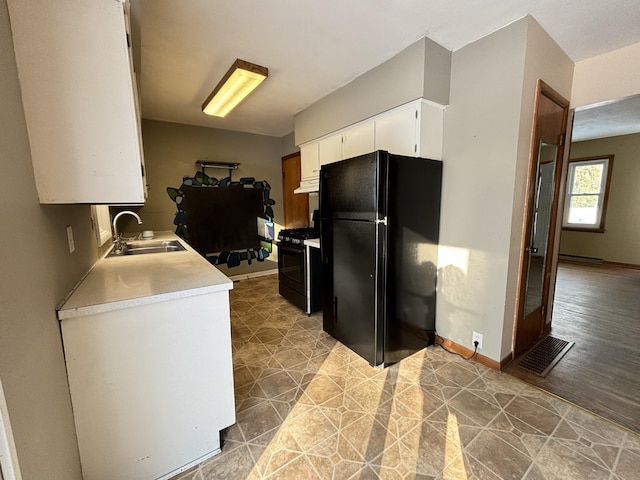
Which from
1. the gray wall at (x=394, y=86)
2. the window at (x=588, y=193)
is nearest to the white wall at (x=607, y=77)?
the gray wall at (x=394, y=86)

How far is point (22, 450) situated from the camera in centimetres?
69

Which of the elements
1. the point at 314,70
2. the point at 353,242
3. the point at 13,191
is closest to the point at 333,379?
the point at 353,242

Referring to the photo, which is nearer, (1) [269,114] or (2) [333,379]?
(2) [333,379]

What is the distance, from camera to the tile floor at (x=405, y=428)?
133 cm

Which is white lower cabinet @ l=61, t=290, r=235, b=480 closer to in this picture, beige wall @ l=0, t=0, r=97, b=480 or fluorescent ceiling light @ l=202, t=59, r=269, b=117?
beige wall @ l=0, t=0, r=97, b=480

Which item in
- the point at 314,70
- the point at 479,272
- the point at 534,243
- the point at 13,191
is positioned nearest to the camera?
the point at 13,191

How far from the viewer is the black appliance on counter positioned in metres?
3.10

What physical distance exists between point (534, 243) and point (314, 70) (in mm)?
2506

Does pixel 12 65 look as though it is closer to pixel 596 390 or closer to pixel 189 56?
pixel 189 56

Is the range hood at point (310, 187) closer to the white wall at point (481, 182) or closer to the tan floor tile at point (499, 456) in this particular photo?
the white wall at point (481, 182)

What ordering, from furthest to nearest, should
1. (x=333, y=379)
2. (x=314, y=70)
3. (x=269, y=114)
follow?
1. (x=269, y=114)
2. (x=314, y=70)
3. (x=333, y=379)

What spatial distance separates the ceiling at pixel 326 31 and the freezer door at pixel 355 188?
0.92m

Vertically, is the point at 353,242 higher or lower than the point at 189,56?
lower

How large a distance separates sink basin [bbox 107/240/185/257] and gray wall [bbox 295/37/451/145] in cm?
211
